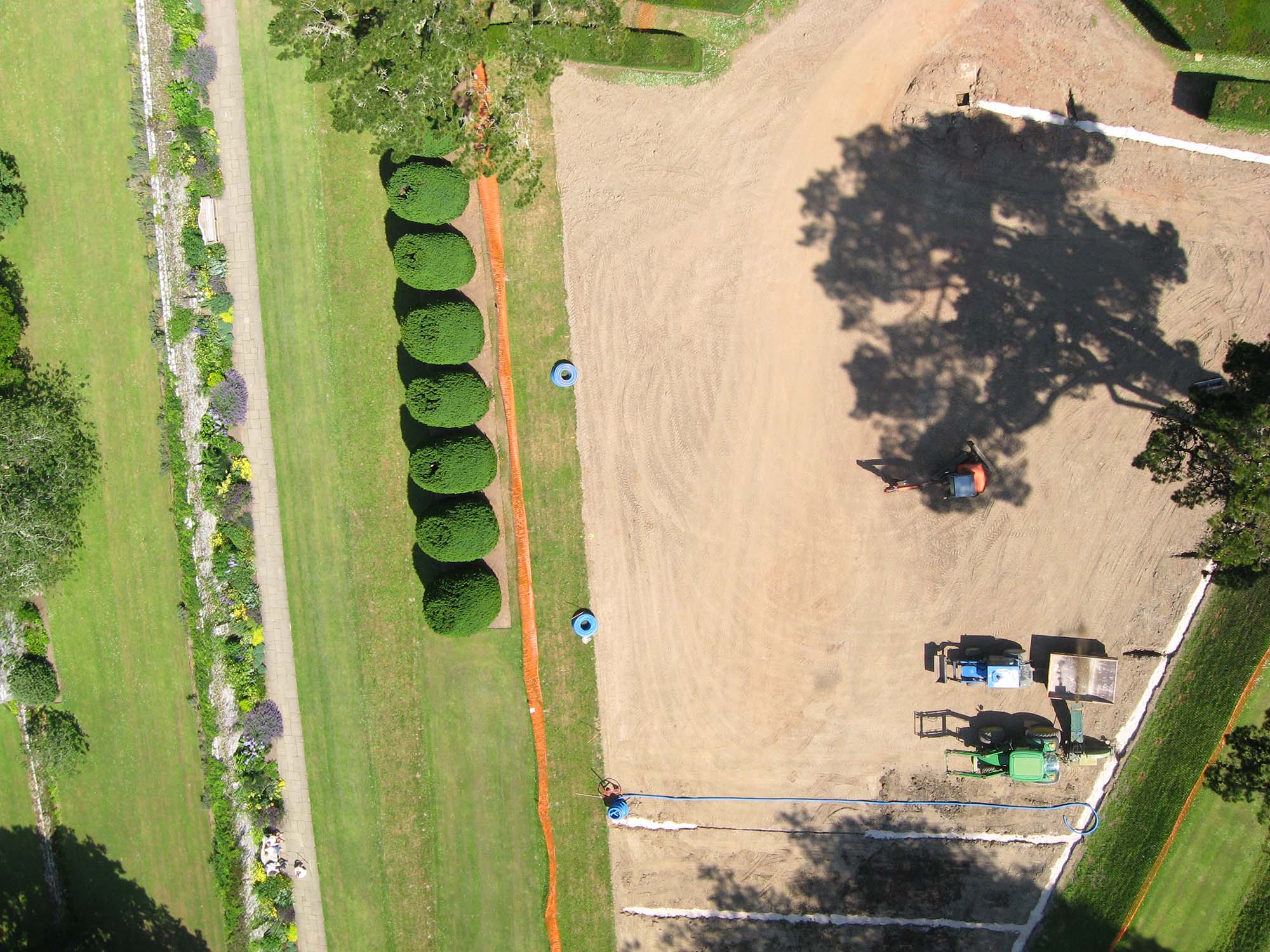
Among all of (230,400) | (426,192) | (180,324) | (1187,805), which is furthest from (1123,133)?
(180,324)

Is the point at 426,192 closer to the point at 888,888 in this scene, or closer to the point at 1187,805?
the point at 888,888

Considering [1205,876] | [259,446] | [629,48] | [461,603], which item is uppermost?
[629,48]

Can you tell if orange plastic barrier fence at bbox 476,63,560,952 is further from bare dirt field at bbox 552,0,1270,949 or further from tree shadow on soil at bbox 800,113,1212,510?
tree shadow on soil at bbox 800,113,1212,510

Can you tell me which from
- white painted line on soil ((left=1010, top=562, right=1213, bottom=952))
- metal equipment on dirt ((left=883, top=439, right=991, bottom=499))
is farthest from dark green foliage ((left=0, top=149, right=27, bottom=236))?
white painted line on soil ((left=1010, top=562, right=1213, bottom=952))

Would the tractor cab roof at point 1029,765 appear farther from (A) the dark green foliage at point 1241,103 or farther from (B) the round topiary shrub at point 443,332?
(B) the round topiary shrub at point 443,332

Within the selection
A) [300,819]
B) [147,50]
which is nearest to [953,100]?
[147,50]
